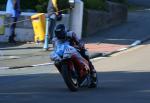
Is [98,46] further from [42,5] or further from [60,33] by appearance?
[60,33]

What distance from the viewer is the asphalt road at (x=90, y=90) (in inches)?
Answer: 426

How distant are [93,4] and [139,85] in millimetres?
13494

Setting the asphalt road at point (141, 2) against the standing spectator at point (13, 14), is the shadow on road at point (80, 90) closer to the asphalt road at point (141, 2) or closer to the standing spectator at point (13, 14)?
A: the standing spectator at point (13, 14)

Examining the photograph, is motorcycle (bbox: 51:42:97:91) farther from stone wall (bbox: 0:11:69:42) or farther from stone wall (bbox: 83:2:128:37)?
stone wall (bbox: 83:2:128:37)

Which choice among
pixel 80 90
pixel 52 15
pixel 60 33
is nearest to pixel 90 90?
pixel 80 90

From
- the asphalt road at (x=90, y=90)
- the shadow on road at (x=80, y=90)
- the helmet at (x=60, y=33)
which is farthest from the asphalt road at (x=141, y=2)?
the helmet at (x=60, y=33)

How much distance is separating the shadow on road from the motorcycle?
20cm

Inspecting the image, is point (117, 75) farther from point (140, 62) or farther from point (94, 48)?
point (94, 48)

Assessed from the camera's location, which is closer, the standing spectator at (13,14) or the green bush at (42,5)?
the standing spectator at (13,14)

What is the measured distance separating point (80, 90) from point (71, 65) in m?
0.66

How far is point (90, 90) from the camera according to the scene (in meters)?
12.2

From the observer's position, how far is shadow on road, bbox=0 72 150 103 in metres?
10.8

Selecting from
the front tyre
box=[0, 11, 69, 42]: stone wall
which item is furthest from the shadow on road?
box=[0, 11, 69, 42]: stone wall

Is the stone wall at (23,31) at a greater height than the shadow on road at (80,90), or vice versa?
the shadow on road at (80,90)
